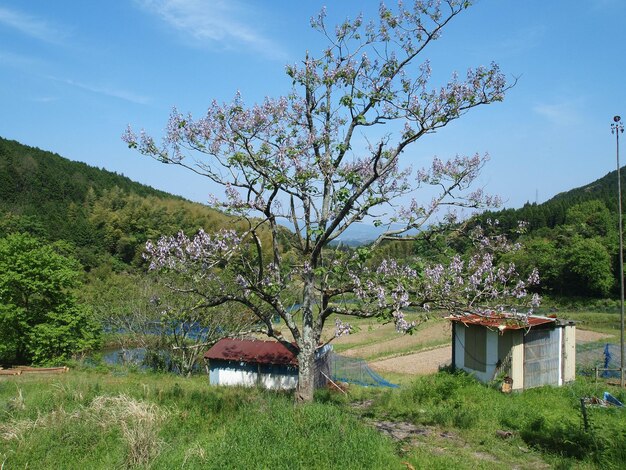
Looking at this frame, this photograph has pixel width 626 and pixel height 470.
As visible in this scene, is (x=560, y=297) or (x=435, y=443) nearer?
(x=435, y=443)

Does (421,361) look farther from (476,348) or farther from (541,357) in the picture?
(541,357)

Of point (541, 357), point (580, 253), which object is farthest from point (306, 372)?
point (580, 253)

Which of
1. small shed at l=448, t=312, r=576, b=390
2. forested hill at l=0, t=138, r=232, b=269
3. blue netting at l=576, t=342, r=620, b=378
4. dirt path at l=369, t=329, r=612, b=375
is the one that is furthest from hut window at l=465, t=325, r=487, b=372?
forested hill at l=0, t=138, r=232, b=269

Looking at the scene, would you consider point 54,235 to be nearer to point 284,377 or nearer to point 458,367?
point 284,377

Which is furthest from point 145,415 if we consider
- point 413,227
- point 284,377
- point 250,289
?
point 284,377

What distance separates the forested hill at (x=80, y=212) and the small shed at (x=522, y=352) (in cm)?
3033

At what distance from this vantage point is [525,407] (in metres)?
12.2

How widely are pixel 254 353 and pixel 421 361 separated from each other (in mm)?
12017

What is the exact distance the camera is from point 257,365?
19609mm

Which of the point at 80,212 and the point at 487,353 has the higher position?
the point at 80,212

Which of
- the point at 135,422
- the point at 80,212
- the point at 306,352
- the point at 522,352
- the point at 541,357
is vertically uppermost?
the point at 80,212

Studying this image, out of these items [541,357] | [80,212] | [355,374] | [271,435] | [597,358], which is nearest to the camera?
[271,435]

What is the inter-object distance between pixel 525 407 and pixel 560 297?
2071 inches

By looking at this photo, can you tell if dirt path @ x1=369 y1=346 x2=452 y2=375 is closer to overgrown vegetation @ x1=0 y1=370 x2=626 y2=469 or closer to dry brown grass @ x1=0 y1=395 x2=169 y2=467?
overgrown vegetation @ x1=0 y1=370 x2=626 y2=469
